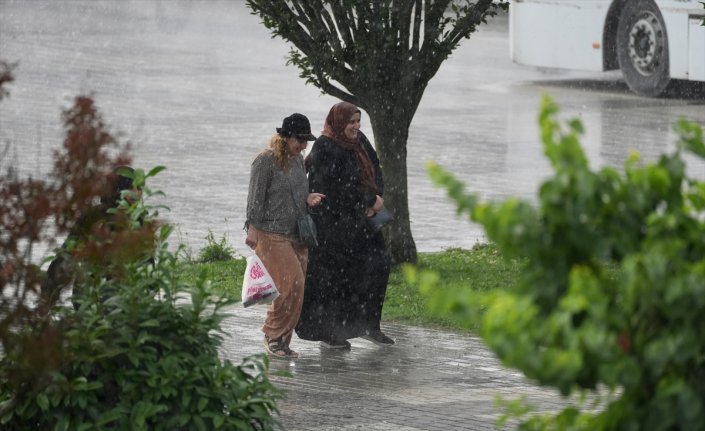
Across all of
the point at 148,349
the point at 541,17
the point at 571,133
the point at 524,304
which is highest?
the point at 541,17

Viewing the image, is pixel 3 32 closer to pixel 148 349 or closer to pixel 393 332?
pixel 393 332

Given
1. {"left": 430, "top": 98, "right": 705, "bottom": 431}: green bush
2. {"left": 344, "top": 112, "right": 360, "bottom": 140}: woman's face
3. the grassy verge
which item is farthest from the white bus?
{"left": 430, "top": 98, "right": 705, "bottom": 431}: green bush

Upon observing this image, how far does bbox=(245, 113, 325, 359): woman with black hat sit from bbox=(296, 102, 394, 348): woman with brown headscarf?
0.31 metres

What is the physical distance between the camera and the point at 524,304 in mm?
3068

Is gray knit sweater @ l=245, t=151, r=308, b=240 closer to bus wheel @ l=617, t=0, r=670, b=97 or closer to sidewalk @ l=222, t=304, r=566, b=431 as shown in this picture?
sidewalk @ l=222, t=304, r=566, b=431

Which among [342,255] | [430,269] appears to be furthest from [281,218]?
[430,269]

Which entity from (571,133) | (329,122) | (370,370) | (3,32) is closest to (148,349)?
(571,133)

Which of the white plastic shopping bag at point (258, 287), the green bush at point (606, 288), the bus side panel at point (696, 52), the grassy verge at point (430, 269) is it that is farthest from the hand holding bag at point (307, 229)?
the bus side panel at point (696, 52)

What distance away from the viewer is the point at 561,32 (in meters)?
25.3

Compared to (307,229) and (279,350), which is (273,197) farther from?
(279,350)

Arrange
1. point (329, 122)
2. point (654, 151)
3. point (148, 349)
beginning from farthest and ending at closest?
point (654, 151), point (329, 122), point (148, 349)

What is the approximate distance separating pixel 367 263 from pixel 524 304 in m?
6.84

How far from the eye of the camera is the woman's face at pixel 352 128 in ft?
31.8

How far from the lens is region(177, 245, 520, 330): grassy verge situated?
10602mm
